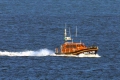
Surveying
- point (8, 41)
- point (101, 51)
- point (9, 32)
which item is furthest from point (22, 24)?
point (101, 51)

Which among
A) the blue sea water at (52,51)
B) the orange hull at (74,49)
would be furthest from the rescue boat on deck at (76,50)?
the blue sea water at (52,51)

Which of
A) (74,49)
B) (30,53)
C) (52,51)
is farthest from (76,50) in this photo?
(52,51)

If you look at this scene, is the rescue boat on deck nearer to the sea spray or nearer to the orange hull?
the orange hull

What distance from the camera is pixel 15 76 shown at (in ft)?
376

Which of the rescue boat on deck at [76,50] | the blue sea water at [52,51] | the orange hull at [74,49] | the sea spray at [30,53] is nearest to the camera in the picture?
the blue sea water at [52,51]

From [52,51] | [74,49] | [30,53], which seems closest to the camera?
[74,49]

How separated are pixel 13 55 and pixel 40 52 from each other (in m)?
4.76

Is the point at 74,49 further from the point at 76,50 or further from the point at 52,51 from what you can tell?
the point at 52,51

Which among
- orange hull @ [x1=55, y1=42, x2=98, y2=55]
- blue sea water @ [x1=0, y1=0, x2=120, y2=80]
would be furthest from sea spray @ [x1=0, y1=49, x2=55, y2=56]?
orange hull @ [x1=55, y1=42, x2=98, y2=55]

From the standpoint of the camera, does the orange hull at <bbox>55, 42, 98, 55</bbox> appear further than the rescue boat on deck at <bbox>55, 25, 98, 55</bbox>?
Yes

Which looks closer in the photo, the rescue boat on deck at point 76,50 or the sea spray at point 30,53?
the rescue boat on deck at point 76,50

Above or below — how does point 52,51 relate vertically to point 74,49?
below

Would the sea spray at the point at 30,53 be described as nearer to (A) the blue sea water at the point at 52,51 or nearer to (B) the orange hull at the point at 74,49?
A: (A) the blue sea water at the point at 52,51

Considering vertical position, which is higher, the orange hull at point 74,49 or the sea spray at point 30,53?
the orange hull at point 74,49
